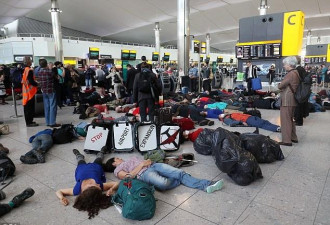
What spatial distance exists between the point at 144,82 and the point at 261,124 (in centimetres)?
290

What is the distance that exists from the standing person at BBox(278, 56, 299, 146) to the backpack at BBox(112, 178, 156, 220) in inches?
125

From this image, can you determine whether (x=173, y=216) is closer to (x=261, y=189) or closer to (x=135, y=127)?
(x=261, y=189)

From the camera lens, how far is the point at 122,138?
4.41 meters

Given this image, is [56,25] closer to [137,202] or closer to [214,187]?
[214,187]

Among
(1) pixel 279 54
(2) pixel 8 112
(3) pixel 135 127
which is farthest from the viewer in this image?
(1) pixel 279 54

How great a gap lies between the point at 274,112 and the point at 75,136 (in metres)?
6.04

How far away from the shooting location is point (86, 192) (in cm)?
259

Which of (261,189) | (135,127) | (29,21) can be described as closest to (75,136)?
(135,127)

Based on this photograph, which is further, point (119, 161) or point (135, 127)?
point (135, 127)

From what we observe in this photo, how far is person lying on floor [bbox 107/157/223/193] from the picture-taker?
302 centimetres

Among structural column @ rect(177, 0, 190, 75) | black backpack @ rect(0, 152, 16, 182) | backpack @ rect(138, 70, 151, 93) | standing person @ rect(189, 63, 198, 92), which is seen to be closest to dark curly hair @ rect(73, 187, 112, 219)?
black backpack @ rect(0, 152, 16, 182)

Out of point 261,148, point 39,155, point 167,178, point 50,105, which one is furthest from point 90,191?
point 50,105

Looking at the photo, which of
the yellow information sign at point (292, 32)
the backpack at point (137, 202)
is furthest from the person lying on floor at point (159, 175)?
the yellow information sign at point (292, 32)

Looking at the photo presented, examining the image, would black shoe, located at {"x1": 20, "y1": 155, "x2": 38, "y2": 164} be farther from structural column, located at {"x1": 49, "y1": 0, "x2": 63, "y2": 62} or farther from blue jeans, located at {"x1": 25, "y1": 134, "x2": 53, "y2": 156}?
structural column, located at {"x1": 49, "y1": 0, "x2": 63, "y2": 62}
